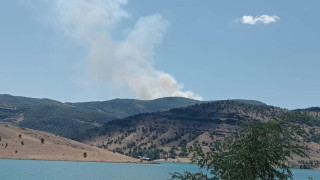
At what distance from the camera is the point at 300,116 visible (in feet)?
77.8

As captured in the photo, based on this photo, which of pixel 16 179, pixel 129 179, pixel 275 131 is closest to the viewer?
pixel 275 131

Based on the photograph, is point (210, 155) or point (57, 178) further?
point (57, 178)

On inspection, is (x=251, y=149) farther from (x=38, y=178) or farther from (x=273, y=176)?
(x=38, y=178)

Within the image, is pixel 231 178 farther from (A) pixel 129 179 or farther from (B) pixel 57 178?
(A) pixel 129 179

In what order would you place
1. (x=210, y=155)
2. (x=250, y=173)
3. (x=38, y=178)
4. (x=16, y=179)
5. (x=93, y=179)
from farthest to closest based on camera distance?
(x=93, y=179) < (x=38, y=178) < (x=16, y=179) < (x=210, y=155) < (x=250, y=173)

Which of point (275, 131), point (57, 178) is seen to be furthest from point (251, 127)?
point (57, 178)

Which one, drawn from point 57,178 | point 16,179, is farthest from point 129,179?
point 16,179

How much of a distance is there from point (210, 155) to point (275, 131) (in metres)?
4.05

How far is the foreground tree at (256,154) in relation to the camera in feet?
72.6

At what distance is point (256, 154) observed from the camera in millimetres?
21672

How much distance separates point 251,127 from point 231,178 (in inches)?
135

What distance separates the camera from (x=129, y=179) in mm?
166000

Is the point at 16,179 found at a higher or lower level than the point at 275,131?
lower

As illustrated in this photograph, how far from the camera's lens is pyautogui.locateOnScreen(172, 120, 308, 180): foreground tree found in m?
22.1
